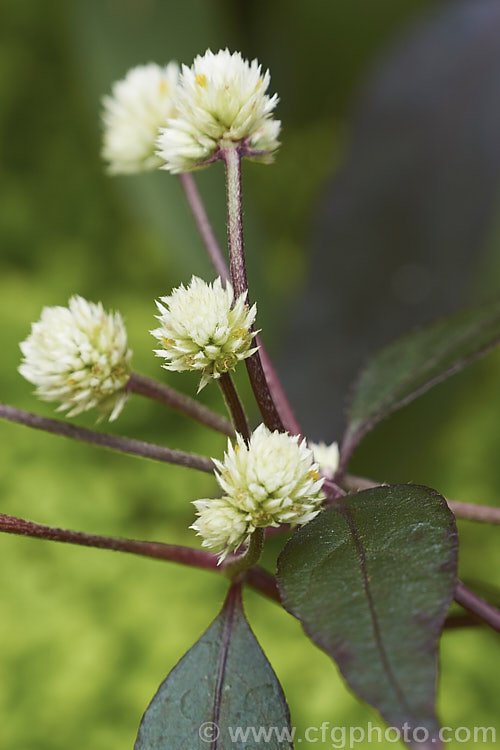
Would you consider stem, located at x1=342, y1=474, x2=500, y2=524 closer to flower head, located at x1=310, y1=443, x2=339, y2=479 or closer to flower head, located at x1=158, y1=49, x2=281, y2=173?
flower head, located at x1=310, y1=443, x2=339, y2=479

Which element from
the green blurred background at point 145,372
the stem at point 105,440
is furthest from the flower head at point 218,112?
the green blurred background at point 145,372

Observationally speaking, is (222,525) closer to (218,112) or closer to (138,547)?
(138,547)

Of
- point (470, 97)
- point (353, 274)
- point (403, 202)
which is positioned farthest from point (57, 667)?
point (470, 97)

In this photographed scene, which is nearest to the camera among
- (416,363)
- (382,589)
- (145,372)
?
(382,589)

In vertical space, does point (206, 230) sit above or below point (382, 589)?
above

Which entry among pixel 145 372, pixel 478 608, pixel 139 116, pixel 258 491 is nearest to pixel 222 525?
pixel 258 491

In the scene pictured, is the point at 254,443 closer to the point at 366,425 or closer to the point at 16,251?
the point at 366,425

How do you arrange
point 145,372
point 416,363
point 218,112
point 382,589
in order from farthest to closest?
1. point 145,372
2. point 416,363
3. point 218,112
4. point 382,589
